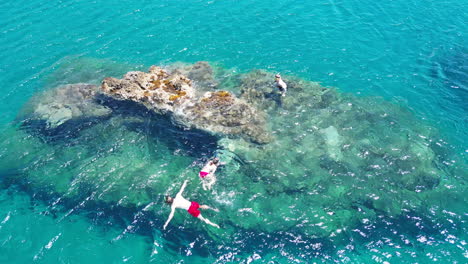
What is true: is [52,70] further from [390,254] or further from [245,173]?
[390,254]

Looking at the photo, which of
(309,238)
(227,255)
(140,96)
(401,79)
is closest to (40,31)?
(140,96)

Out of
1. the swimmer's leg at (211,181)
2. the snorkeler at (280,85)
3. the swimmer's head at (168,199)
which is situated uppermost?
the snorkeler at (280,85)

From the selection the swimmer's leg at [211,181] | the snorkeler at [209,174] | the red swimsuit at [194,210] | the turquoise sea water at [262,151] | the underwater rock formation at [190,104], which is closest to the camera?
the turquoise sea water at [262,151]

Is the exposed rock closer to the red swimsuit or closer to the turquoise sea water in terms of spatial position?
the turquoise sea water

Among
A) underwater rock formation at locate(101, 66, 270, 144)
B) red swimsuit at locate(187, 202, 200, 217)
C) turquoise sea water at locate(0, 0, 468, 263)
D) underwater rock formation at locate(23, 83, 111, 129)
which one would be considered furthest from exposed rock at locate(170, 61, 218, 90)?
red swimsuit at locate(187, 202, 200, 217)

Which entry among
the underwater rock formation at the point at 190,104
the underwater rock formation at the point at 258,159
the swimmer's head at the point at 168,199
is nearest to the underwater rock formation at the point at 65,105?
the underwater rock formation at the point at 258,159

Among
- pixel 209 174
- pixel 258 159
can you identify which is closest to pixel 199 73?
pixel 258 159

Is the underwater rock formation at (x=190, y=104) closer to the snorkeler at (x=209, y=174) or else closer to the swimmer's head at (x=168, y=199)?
the snorkeler at (x=209, y=174)

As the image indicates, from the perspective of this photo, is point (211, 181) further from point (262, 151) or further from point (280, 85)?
point (280, 85)
